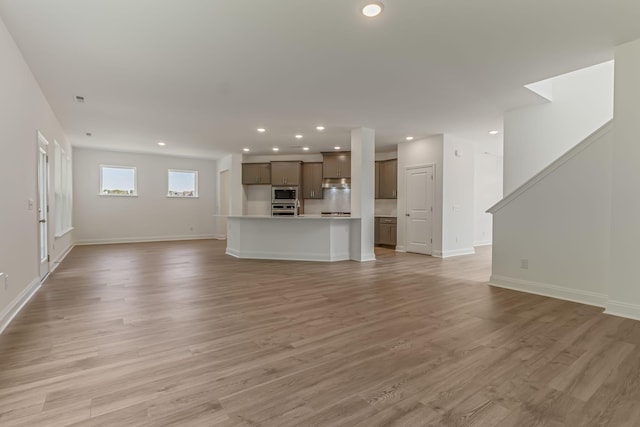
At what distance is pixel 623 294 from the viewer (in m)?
3.21

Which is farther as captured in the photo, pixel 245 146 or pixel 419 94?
pixel 245 146

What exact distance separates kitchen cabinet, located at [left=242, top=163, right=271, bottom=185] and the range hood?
177 cm

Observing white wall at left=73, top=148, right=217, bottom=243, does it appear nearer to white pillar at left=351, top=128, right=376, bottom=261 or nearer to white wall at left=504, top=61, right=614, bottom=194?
white pillar at left=351, top=128, right=376, bottom=261

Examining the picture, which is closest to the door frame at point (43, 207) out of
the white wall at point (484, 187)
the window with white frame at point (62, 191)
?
the window with white frame at point (62, 191)

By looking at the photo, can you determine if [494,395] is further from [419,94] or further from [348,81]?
[419,94]

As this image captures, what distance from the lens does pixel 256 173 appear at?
9664mm

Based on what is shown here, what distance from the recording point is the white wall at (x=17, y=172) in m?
2.92

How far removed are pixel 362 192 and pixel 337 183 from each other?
279cm

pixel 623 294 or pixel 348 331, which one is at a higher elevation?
pixel 623 294

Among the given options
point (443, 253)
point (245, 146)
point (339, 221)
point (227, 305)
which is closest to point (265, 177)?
point (245, 146)

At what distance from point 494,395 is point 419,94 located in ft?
12.7

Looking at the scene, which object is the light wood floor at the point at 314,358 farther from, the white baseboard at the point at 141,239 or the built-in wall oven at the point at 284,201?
the white baseboard at the point at 141,239

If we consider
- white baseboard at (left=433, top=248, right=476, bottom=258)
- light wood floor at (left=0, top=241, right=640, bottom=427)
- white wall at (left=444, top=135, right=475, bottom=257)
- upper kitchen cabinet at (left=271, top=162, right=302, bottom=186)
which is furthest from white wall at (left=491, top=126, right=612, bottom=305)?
upper kitchen cabinet at (left=271, top=162, right=302, bottom=186)

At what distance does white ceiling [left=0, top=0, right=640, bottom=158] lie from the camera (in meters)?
2.60
